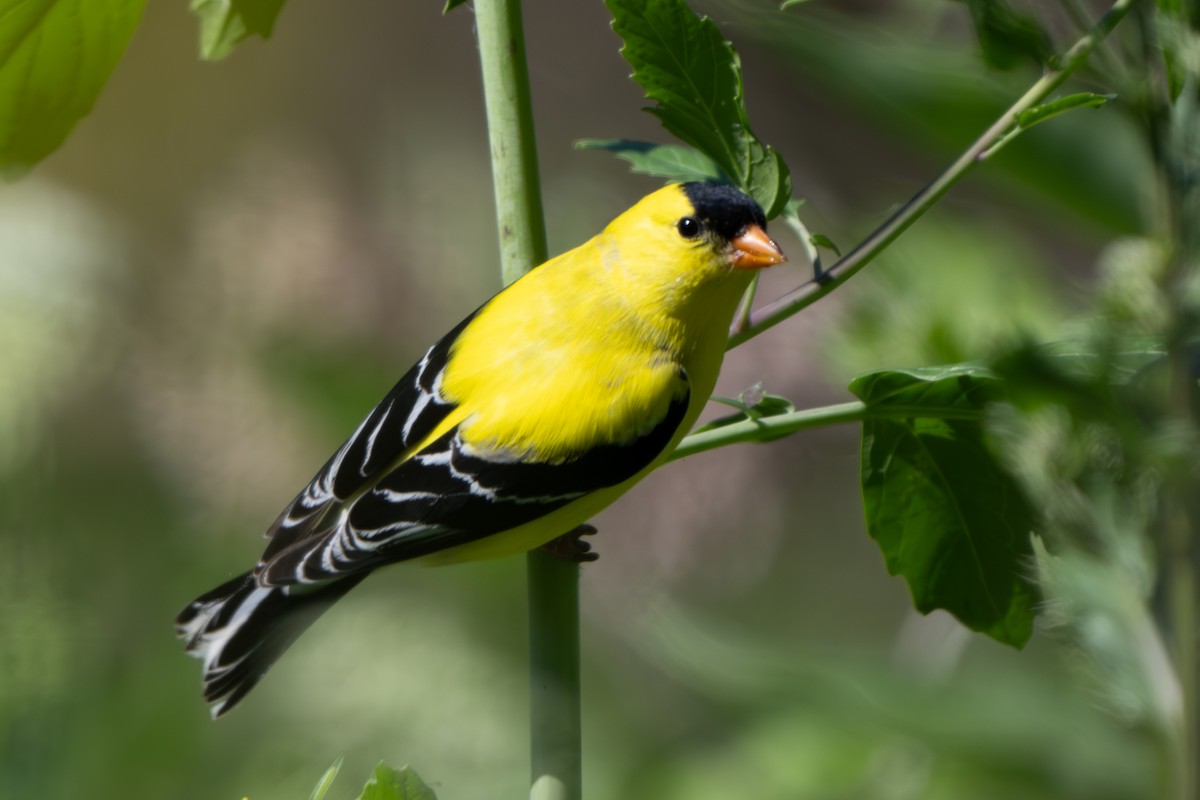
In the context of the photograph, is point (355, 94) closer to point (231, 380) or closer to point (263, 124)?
point (263, 124)

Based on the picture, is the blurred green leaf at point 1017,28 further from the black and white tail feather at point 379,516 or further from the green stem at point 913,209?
the black and white tail feather at point 379,516

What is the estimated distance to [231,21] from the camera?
30.2 inches

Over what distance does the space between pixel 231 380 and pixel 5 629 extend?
27.6 inches

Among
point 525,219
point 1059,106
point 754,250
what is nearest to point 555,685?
point 525,219

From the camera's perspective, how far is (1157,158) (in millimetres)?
349

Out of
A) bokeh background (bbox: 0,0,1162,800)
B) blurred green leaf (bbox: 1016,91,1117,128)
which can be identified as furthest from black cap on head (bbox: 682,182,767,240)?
blurred green leaf (bbox: 1016,91,1117,128)

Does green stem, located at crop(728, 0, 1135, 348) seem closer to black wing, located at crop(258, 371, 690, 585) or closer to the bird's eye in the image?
black wing, located at crop(258, 371, 690, 585)

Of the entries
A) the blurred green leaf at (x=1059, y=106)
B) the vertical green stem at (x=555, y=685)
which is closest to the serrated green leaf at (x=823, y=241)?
the blurred green leaf at (x=1059, y=106)

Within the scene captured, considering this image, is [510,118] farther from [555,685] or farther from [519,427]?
[519,427]

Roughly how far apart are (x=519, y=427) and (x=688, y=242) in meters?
0.27

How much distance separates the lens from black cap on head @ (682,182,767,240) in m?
1.14

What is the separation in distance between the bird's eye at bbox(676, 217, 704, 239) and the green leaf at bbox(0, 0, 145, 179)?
58 cm

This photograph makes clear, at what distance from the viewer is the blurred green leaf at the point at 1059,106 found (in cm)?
56

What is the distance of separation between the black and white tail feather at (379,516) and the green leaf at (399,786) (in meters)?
0.43
